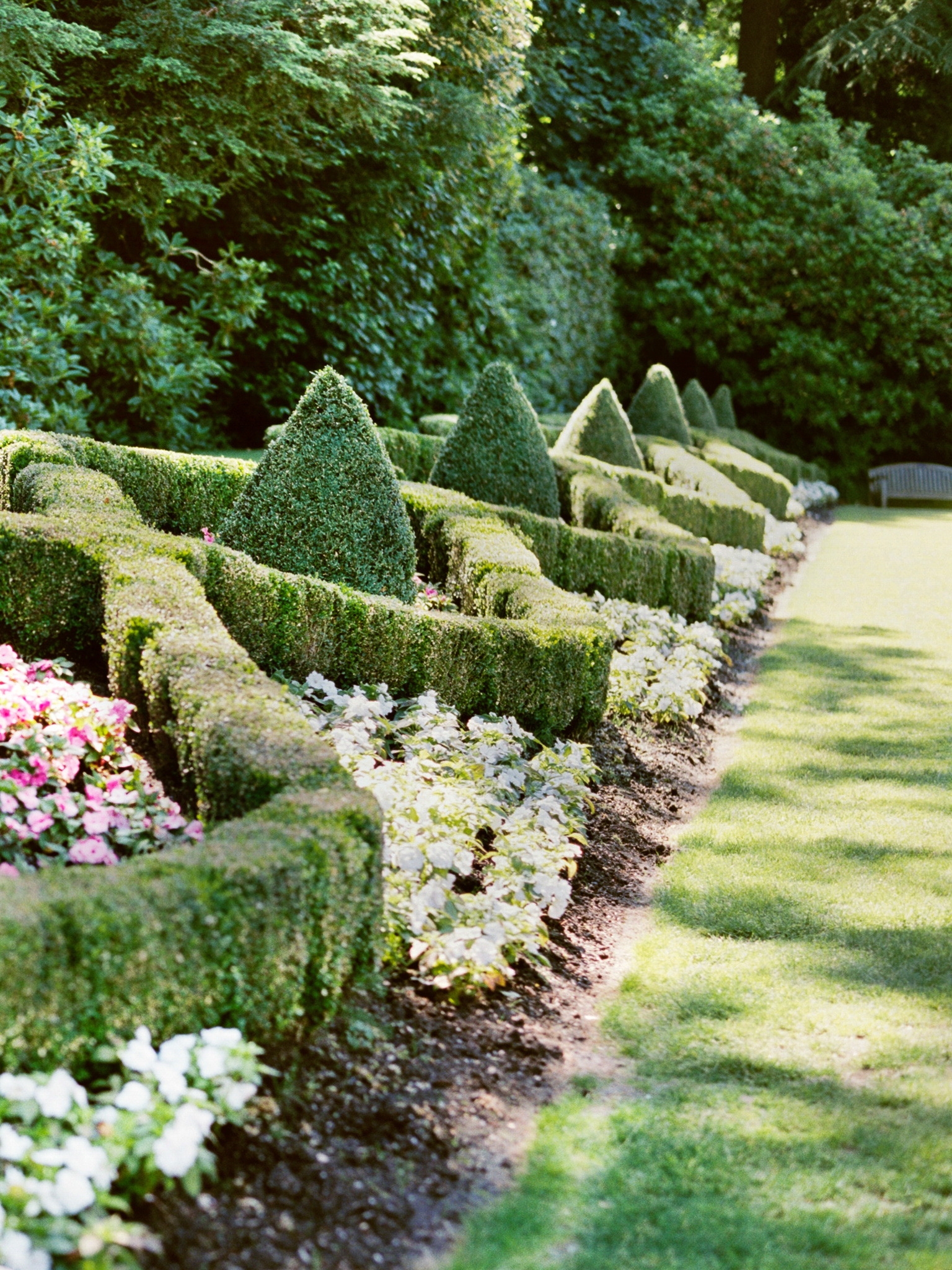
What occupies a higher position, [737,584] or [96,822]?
[737,584]

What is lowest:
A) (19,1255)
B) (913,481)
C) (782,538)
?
(19,1255)

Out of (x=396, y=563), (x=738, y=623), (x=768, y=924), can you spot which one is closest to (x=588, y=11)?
(x=738, y=623)

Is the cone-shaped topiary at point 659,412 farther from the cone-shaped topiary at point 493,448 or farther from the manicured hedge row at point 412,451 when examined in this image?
the cone-shaped topiary at point 493,448

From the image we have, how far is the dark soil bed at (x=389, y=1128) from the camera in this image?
7.71 feet

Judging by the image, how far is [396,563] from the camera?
6281 mm

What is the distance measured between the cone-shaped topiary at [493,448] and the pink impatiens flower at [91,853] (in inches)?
238

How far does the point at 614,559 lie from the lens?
864 centimetres

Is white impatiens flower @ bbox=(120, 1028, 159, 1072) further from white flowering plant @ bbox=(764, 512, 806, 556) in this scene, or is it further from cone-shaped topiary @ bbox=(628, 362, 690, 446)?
cone-shaped topiary @ bbox=(628, 362, 690, 446)

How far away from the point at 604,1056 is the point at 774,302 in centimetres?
2096

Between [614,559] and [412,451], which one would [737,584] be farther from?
[412,451]

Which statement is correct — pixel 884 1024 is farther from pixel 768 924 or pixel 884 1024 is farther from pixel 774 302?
pixel 774 302

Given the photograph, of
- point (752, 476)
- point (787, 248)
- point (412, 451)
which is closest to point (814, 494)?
point (787, 248)

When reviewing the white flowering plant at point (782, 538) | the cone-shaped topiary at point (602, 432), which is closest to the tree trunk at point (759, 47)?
the white flowering plant at point (782, 538)

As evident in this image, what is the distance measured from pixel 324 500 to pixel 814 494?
16107 mm
